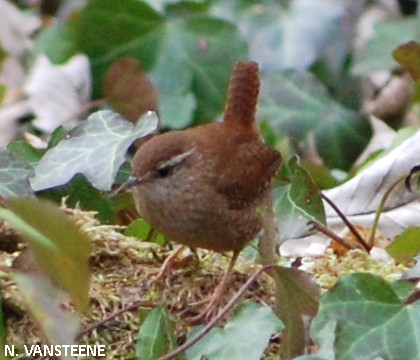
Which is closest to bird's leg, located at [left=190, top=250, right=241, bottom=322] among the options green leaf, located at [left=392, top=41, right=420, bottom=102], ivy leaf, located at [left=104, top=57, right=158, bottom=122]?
green leaf, located at [left=392, top=41, right=420, bottom=102]

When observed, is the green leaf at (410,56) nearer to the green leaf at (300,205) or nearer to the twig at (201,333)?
the green leaf at (300,205)

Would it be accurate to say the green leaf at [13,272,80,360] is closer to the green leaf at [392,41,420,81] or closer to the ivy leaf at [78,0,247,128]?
the green leaf at [392,41,420,81]

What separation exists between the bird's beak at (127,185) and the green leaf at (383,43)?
2427 mm

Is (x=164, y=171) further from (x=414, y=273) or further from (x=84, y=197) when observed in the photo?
(x=414, y=273)

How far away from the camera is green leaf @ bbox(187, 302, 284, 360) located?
7.38 ft

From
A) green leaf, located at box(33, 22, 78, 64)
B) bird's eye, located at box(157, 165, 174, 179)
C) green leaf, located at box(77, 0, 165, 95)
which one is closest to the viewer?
bird's eye, located at box(157, 165, 174, 179)

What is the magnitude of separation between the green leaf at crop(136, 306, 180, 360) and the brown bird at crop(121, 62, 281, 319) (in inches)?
16.9

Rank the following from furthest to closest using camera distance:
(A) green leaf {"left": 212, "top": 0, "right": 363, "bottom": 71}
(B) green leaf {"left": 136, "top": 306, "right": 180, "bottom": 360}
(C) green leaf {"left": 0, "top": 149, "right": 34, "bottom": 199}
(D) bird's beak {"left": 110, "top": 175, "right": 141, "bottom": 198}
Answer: (A) green leaf {"left": 212, "top": 0, "right": 363, "bottom": 71}, (D) bird's beak {"left": 110, "top": 175, "right": 141, "bottom": 198}, (C) green leaf {"left": 0, "top": 149, "right": 34, "bottom": 199}, (B) green leaf {"left": 136, "top": 306, "right": 180, "bottom": 360}

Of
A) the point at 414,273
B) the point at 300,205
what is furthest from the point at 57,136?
the point at 414,273

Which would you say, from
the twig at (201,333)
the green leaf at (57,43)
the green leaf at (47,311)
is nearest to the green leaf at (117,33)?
the green leaf at (57,43)

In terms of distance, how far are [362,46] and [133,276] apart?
3.20m

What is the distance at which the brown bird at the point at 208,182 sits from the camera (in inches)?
114

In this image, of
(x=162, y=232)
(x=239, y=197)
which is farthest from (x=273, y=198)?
(x=162, y=232)

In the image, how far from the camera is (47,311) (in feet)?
5.08
